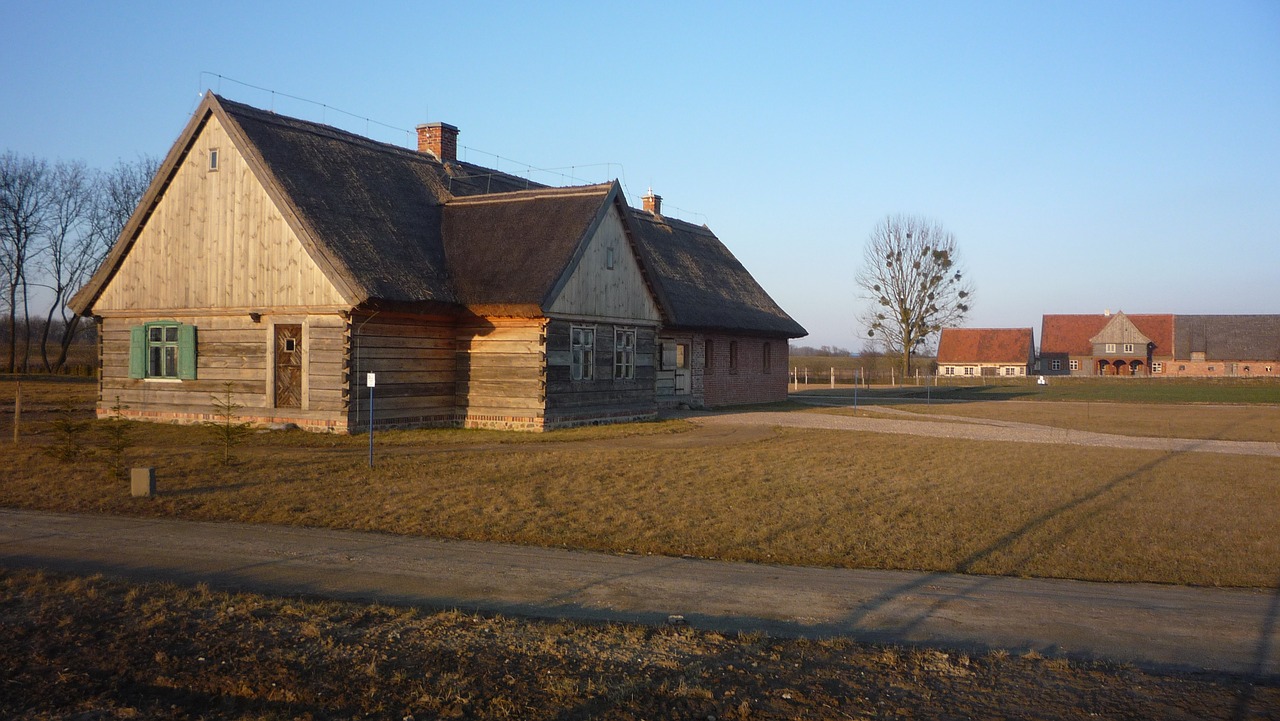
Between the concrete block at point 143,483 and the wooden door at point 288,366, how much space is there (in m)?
8.67

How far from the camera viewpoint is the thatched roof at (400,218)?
2100 cm

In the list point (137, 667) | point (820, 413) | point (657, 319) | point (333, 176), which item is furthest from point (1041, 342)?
point (137, 667)

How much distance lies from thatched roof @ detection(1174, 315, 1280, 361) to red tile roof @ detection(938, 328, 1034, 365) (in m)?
14.0

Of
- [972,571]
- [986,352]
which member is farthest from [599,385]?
[986,352]

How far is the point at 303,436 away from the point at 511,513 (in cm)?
999

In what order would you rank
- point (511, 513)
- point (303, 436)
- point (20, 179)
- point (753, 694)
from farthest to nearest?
point (20, 179) → point (303, 436) → point (511, 513) → point (753, 694)

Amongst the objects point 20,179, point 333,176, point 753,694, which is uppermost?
point 20,179

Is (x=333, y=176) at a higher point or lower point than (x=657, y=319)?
higher

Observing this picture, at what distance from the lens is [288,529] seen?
11.0 metres

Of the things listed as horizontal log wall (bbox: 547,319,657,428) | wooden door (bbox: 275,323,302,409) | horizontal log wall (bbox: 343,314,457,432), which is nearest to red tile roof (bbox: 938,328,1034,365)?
horizontal log wall (bbox: 547,319,657,428)

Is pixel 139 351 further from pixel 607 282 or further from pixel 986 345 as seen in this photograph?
pixel 986 345

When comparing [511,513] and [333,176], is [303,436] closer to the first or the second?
[333,176]

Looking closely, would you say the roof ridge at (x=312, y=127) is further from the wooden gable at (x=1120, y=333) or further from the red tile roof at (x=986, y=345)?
the wooden gable at (x=1120, y=333)

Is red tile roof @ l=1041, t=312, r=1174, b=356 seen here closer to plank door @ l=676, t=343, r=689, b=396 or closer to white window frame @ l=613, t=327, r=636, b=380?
plank door @ l=676, t=343, r=689, b=396
